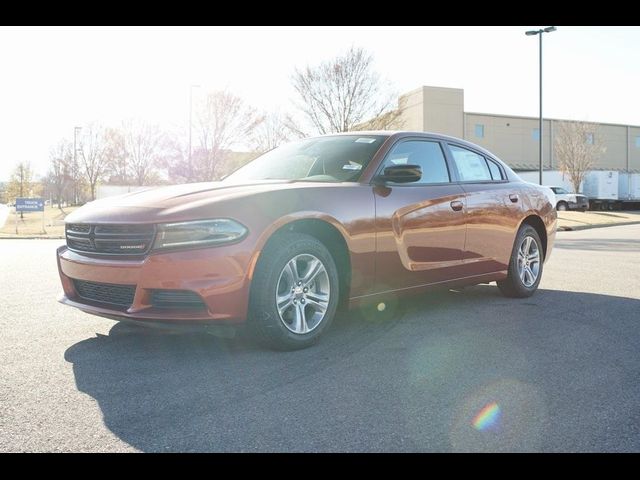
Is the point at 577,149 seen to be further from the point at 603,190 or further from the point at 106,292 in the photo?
the point at 106,292

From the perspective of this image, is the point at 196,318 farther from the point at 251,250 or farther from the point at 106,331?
the point at 106,331

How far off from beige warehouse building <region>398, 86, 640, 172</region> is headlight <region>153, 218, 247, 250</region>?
4408 cm

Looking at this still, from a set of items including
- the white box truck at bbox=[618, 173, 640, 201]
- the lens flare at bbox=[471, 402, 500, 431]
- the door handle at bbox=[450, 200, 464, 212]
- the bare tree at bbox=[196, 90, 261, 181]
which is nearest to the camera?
the lens flare at bbox=[471, 402, 500, 431]

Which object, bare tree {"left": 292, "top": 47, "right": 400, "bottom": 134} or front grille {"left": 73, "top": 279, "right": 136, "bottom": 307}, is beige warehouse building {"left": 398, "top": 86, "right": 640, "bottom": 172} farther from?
front grille {"left": 73, "top": 279, "right": 136, "bottom": 307}

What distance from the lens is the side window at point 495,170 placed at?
6.13 m

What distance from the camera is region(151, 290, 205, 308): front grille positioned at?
11.7 ft

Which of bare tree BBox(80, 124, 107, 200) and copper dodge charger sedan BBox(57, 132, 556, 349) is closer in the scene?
copper dodge charger sedan BBox(57, 132, 556, 349)

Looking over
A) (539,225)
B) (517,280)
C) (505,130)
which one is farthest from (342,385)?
(505,130)

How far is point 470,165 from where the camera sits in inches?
228

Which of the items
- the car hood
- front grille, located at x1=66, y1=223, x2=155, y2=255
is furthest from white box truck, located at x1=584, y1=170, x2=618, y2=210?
front grille, located at x1=66, y1=223, x2=155, y2=255

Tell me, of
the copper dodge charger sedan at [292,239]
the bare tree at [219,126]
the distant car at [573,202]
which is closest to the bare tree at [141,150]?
the bare tree at [219,126]

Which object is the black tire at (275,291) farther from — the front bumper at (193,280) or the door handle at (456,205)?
the door handle at (456,205)
